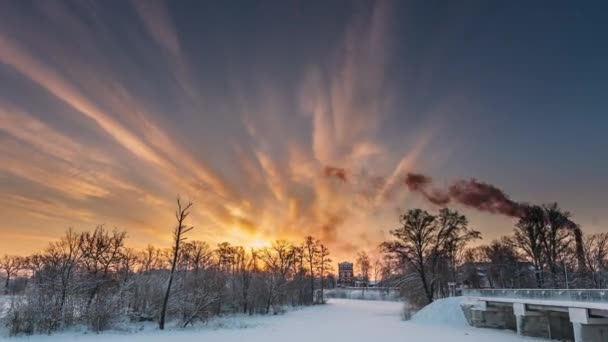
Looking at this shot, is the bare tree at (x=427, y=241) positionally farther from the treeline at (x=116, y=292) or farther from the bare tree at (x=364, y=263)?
the bare tree at (x=364, y=263)

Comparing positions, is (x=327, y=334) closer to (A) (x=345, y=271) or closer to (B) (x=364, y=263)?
(B) (x=364, y=263)

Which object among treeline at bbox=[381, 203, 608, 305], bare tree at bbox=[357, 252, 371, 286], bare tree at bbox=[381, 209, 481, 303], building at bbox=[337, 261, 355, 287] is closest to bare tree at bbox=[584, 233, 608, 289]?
treeline at bbox=[381, 203, 608, 305]

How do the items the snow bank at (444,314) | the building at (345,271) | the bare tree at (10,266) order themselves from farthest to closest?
1. the building at (345,271)
2. the bare tree at (10,266)
3. the snow bank at (444,314)

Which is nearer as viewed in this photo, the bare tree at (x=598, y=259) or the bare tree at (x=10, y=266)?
the bare tree at (x=598, y=259)

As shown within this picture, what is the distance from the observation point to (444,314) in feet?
120

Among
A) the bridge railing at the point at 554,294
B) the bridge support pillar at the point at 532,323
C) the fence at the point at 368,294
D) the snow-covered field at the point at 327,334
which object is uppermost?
the bridge railing at the point at 554,294

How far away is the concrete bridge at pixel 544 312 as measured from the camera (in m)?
20.7

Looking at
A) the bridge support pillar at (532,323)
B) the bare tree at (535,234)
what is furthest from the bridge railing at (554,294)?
the bare tree at (535,234)

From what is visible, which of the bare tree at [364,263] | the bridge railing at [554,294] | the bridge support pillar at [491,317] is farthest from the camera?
the bare tree at [364,263]

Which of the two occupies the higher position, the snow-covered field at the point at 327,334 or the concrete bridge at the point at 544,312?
the concrete bridge at the point at 544,312

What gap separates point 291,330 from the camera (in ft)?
107

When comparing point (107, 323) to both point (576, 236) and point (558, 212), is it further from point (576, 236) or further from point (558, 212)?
point (576, 236)

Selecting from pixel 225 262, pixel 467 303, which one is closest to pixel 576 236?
pixel 467 303

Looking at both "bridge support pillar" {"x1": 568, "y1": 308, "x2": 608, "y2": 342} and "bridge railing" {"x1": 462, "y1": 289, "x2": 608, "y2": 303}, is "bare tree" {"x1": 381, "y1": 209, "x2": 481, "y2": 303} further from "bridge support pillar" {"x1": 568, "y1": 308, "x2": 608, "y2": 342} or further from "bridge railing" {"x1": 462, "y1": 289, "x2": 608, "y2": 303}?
"bridge support pillar" {"x1": 568, "y1": 308, "x2": 608, "y2": 342}
